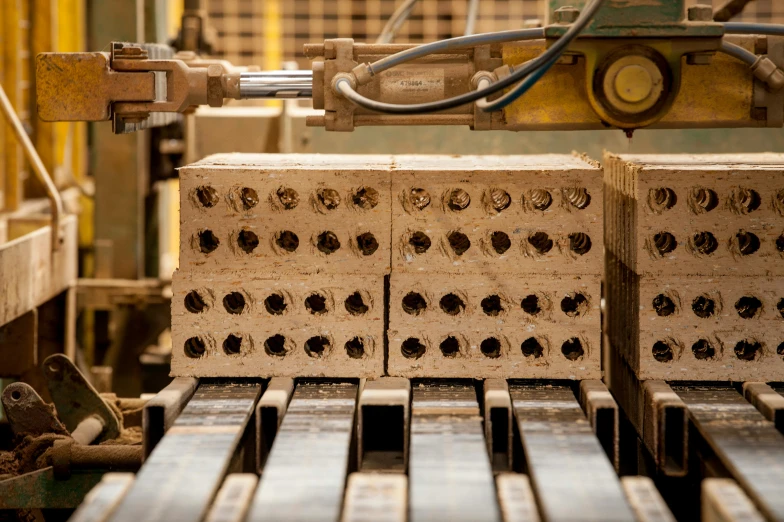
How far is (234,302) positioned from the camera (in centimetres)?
299

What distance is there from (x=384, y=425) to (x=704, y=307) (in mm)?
1013

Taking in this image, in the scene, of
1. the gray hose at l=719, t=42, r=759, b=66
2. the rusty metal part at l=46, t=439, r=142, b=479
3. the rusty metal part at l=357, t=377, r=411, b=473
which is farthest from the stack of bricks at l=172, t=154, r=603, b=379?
the gray hose at l=719, t=42, r=759, b=66

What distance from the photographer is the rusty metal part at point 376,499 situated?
6.33ft

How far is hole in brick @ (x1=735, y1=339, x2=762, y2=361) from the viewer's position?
273 cm

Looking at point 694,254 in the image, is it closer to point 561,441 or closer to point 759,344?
point 759,344

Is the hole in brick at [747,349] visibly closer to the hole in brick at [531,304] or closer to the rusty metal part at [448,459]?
the hole in brick at [531,304]

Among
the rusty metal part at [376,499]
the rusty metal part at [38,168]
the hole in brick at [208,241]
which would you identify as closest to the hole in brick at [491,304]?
the hole in brick at [208,241]

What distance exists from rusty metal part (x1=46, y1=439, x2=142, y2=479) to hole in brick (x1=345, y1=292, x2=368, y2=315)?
0.75 meters

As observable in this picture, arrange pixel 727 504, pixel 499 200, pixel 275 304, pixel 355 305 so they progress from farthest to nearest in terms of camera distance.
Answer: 1. pixel 355 305
2. pixel 275 304
3. pixel 499 200
4. pixel 727 504

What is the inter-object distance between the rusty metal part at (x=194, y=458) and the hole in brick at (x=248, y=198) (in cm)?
51

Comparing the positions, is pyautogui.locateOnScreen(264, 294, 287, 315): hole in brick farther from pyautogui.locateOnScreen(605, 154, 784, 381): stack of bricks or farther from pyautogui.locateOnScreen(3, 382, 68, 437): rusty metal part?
pyautogui.locateOnScreen(605, 154, 784, 381): stack of bricks

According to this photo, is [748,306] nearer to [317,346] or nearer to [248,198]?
[317,346]

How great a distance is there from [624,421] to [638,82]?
3.74ft

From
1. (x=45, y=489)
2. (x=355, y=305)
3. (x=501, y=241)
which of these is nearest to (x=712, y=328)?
(x=501, y=241)
